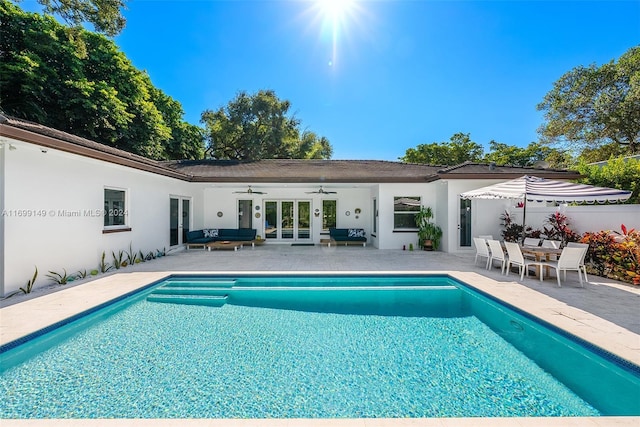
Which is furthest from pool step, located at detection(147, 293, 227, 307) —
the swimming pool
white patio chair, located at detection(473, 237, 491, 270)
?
white patio chair, located at detection(473, 237, 491, 270)

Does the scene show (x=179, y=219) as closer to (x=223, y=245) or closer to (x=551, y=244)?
(x=223, y=245)

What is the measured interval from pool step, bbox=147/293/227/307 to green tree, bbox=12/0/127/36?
28.0 feet

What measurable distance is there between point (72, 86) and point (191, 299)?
1689cm

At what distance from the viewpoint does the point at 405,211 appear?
13.1 meters

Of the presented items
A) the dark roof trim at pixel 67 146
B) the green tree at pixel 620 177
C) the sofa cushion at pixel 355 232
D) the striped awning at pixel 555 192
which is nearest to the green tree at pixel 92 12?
the dark roof trim at pixel 67 146

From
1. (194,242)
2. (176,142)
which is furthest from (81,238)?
(176,142)

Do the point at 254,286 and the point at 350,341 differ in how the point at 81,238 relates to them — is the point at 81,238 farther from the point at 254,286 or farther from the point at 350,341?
the point at 350,341

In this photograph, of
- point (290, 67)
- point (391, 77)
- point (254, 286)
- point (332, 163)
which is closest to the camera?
point (254, 286)

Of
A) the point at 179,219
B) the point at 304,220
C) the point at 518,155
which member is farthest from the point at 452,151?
the point at 179,219

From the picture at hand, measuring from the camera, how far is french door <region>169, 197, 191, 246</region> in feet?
40.2

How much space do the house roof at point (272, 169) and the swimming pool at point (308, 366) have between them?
11.7 ft

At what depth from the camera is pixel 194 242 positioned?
12945 mm

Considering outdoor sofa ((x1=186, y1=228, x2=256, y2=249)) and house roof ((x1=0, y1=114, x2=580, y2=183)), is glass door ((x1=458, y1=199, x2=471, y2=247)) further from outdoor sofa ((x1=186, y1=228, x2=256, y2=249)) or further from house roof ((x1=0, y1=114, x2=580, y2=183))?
outdoor sofa ((x1=186, y1=228, x2=256, y2=249))

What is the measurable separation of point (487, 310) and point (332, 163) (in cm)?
1214
